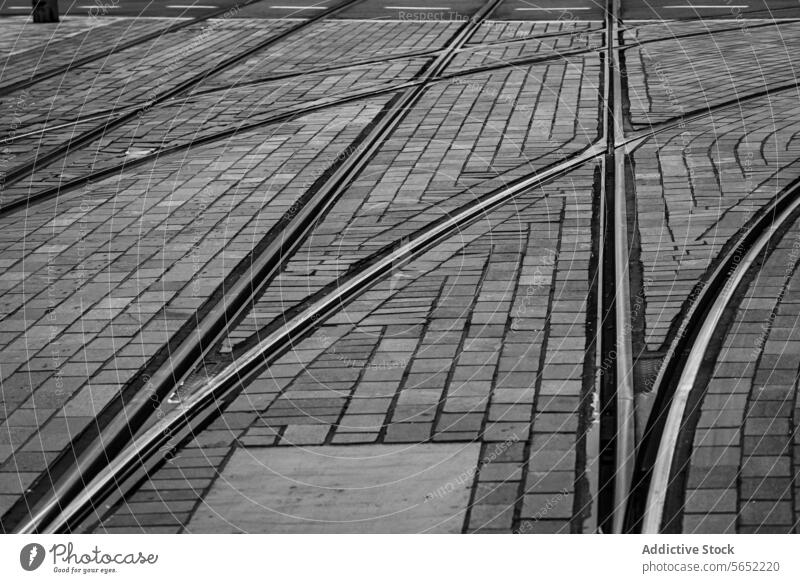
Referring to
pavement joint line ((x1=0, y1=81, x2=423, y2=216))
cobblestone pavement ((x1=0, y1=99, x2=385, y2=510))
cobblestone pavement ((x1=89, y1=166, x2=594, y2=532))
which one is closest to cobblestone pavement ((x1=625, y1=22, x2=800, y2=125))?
pavement joint line ((x1=0, y1=81, x2=423, y2=216))

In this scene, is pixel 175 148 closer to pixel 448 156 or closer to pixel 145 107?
pixel 145 107

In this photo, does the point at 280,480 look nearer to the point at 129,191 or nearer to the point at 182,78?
Result: the point at 129,191

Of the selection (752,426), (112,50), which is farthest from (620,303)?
(112,50)

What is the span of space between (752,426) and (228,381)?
2.02 meters

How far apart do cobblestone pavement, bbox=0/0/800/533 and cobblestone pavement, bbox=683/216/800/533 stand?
0.5 inches

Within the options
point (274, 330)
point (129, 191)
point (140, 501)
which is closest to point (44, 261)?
point (129, 191)

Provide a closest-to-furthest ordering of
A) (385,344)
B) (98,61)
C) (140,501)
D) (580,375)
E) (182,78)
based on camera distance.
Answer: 1. (140,501)
2. (580,375)
3. (385,344)
4. (182,78)
5. (98,61)

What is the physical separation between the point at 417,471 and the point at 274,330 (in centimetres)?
150

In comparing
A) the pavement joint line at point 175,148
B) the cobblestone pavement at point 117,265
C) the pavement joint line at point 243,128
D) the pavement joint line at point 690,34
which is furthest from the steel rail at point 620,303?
the pavement joint line at point 175,148

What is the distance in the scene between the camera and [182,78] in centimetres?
1109

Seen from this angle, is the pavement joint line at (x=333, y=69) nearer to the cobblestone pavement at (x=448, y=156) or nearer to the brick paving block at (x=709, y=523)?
the cobblestone pavement at (x=448, y=156)

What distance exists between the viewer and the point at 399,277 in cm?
599

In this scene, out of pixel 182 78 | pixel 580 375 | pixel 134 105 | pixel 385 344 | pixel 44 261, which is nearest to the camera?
pixel 580 375
